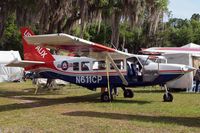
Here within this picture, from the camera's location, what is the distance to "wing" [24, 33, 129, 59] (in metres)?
15.3

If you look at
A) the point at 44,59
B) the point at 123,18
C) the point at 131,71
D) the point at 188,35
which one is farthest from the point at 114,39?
the point at 188,35

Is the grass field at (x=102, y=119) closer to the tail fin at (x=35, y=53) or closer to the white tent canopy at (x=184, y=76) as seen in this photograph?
the tail fin at (x=35, y=53)

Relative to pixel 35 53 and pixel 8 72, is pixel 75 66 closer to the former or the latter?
pixel 35 53

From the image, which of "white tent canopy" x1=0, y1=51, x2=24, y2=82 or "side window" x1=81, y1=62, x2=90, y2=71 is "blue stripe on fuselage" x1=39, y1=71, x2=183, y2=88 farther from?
"white tent canopy" x1=0, y1=51, x2=24, y2=82

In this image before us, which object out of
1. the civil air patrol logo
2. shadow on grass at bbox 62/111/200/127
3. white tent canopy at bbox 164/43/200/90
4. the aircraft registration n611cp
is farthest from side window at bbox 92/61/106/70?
white tent canopy at bbox 164/43/200/90

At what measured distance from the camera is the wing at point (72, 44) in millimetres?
15320

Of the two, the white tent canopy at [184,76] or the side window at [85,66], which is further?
the white tent canopy at [184,76]

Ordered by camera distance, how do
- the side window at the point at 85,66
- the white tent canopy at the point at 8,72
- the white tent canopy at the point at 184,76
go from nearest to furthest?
the side window at the point at 85,66, the white tent canopy at the point at 184,76, the white tent canopy at the point at 8,72

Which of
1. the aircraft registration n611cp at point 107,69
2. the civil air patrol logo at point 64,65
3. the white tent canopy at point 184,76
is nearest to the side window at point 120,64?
the aircraft registration n611cp at point 107,69

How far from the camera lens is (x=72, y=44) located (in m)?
16.5

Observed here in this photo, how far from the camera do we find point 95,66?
1942 cm

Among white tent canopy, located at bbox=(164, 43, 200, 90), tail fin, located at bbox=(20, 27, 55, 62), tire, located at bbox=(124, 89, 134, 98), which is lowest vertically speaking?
tire, located at bbox=(124, 89, 134, 98)

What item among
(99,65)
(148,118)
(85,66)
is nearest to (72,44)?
(99,65)

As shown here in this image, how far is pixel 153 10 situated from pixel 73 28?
18.7 feet
